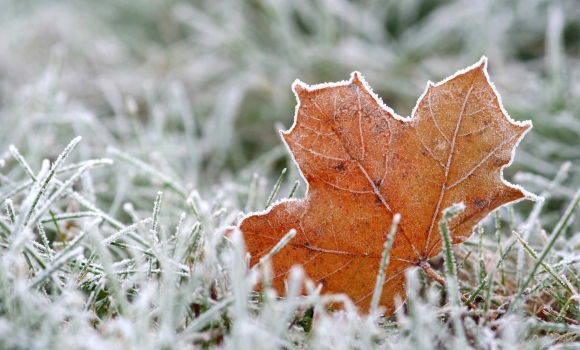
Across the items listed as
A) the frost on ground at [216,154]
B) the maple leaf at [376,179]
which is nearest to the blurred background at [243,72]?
the frost on ground at [216,154]

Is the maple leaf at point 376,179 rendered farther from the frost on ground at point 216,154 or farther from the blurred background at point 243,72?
the blurred background at point 243,72

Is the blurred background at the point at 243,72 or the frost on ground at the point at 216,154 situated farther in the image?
the blurred background at the point at 243,72

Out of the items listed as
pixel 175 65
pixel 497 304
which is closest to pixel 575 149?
pixel 497 304

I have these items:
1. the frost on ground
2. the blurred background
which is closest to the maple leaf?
the frost on ground

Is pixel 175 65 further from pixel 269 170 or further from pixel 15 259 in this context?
pixel 15 259

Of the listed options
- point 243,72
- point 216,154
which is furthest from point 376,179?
point 243,72

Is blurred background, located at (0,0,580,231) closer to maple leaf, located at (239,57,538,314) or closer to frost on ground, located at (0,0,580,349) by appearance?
frost on ground, located at (0,0,580,349)
